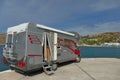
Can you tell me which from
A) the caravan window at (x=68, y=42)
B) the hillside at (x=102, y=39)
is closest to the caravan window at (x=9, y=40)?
the caravan window at (x=68, y=42)

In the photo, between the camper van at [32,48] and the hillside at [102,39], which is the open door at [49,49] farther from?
the hillside at [102,39]

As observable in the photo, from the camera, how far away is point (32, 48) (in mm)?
7648

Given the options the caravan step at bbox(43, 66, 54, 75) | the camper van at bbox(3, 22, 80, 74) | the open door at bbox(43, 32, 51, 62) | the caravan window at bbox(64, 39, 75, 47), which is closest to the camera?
the camper van at bbox(3, 22, 80, 74)

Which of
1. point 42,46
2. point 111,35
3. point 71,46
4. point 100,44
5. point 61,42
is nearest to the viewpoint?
point 42,46

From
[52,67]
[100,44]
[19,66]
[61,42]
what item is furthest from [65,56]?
[100,44]

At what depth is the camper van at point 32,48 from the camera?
24.4ft

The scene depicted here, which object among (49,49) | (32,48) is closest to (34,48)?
(32,48)

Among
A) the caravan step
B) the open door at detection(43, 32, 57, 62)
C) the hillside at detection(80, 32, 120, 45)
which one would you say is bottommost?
the caravan step

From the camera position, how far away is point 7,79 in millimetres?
7531

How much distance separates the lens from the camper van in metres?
7.43

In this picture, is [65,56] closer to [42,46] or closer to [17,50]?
[42,46]

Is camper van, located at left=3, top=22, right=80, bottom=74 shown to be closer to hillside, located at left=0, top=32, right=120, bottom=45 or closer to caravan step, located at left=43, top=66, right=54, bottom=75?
caravan step, located at left=43, top=66, right=54, bottom=75

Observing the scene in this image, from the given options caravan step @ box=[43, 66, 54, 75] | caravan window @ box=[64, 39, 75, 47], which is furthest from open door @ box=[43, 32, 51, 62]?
caravan window @ box=[64, 39, 75, 47]

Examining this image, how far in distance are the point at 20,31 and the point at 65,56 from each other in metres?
4.29
